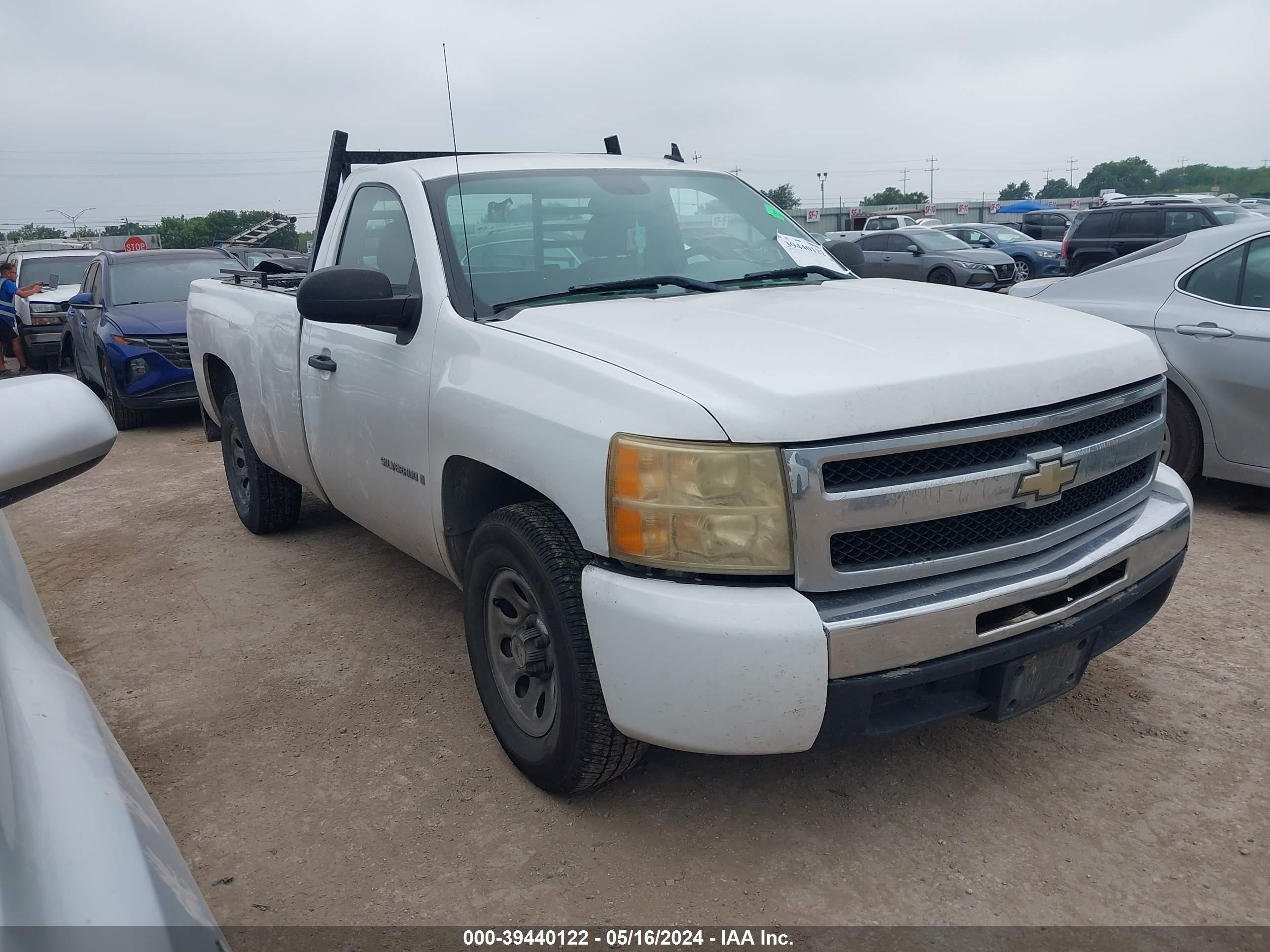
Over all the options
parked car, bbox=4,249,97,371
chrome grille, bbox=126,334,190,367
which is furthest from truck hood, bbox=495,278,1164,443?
parked car, bbox=4,249,97,371

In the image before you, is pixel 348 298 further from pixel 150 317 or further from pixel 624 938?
pixel 150 317

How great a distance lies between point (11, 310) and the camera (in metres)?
14.4

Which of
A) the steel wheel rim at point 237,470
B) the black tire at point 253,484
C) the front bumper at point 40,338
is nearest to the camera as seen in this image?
the black tire at point 253,484

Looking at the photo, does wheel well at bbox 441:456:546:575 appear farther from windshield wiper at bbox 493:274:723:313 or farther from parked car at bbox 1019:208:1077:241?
parked car at bbox 1019:208:1077:241

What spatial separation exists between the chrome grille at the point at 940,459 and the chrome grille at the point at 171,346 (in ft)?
27.8

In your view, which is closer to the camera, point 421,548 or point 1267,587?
point 421,548

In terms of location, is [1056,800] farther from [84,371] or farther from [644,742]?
[84,371]

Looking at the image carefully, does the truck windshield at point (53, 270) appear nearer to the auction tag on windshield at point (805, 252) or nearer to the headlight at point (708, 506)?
the auction tag on windshield at point (805, 252)

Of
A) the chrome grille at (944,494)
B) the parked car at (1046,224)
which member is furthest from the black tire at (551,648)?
the parked car at (1046,224)

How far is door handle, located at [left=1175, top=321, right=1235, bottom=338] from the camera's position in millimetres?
4895

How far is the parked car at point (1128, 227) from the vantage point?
15.2 metres

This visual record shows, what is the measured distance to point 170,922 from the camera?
1.15 metres

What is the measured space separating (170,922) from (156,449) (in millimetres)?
8456

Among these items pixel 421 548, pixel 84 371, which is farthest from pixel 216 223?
pixel 421 548
